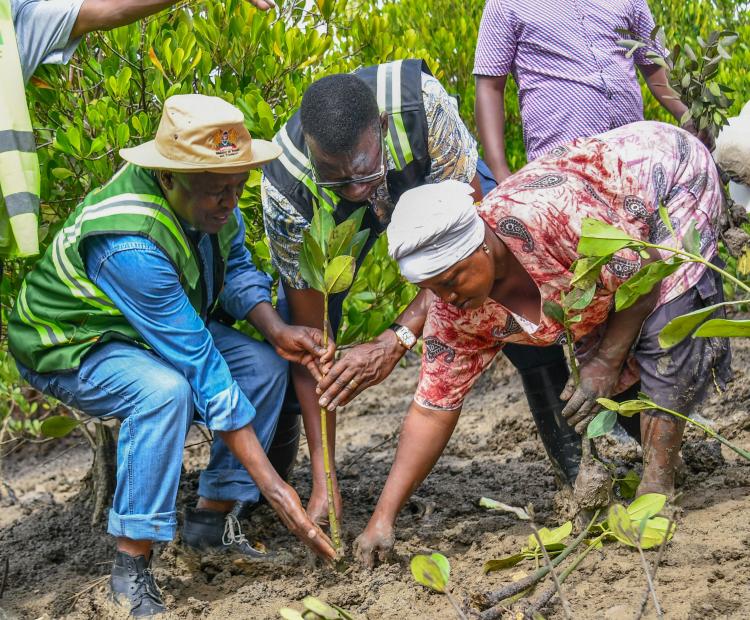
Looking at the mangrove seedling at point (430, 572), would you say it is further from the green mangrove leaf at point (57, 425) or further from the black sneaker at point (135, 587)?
the green mangrove leaf at point (57, 425)

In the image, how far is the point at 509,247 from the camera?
117 inches

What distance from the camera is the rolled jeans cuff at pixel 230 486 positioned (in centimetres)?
369

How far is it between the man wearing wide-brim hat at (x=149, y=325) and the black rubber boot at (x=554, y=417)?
0.93 meters

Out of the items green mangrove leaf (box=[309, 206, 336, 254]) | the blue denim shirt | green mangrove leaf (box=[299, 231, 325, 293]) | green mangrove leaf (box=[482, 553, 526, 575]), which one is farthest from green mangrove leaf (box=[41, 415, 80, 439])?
green mangrove leaf (box=[482, 553, 526, 575])

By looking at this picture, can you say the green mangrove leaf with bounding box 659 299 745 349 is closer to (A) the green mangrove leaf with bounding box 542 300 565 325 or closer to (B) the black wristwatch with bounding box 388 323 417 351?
(A) the green mangrove leaf with bounding box 542 300 565 325

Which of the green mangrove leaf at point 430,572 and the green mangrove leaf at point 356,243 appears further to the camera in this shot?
the green mangrove leaf at point 356,243

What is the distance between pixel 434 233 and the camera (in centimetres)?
274

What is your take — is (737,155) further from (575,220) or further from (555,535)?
(555,535)

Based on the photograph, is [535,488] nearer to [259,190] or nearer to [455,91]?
[259,190]

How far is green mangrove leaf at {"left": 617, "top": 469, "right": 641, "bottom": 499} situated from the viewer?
3.29 meters

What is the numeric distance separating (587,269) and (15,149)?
1737mm

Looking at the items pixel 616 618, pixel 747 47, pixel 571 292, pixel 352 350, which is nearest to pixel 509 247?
pixel 571 292

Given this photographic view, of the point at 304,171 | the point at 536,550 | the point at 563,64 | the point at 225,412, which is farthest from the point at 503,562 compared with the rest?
the point at 563,64

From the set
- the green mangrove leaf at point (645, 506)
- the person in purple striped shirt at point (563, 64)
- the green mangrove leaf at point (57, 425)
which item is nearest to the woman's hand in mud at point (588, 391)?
the green mangrove leaf at point (645, 506)
